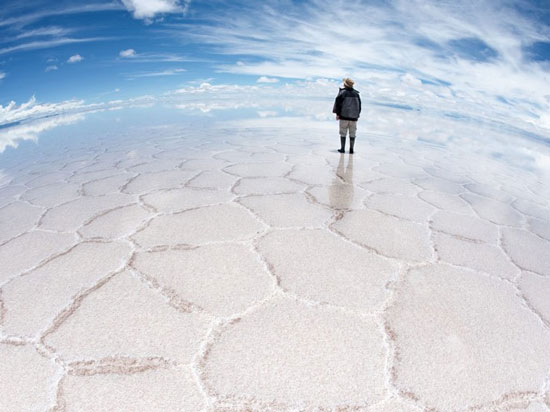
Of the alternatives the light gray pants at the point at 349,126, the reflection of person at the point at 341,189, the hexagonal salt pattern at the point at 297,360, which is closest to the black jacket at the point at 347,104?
the light gray pants at the point at 349,126

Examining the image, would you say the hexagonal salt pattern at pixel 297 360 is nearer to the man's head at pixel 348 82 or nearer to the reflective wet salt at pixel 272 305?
the reflective wet salt at pixel 272 305

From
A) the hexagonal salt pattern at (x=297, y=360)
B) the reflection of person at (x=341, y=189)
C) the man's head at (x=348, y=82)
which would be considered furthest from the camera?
the man's head at (x=348, y=82)

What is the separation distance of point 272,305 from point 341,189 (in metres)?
1.90

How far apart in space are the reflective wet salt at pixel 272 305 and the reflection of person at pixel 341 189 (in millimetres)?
54

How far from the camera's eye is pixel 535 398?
3.30 ft

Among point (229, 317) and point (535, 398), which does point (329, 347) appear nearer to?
point (229, 317)

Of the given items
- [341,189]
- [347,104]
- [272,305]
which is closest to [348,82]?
[347,104]

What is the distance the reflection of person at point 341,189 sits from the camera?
259 centimetres

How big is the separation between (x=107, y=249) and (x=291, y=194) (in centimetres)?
152

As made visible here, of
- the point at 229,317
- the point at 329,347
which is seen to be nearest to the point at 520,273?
the point at 329,347

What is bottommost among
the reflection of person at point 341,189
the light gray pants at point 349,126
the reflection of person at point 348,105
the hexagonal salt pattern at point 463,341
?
the reflection of person at point 341,189

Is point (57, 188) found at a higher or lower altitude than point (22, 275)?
lower

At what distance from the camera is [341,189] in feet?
9.92

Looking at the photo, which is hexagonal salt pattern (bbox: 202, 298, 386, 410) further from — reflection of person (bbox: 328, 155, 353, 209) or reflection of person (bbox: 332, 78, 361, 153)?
reflection of person (bbox: 332, 78, 361, 153)
